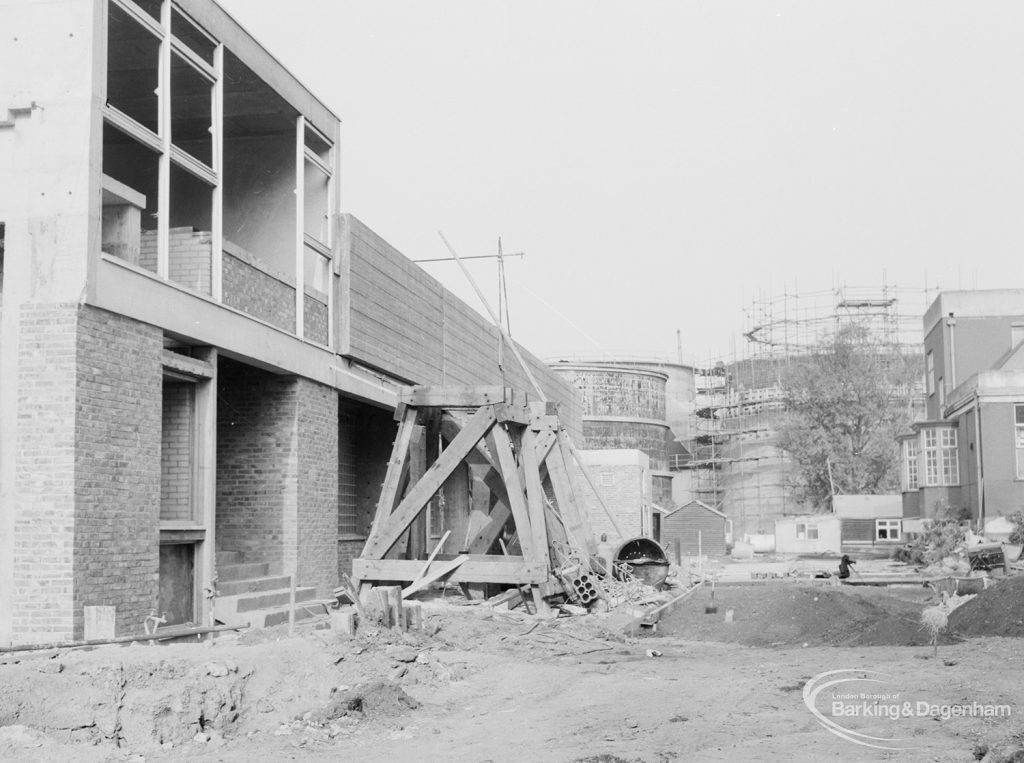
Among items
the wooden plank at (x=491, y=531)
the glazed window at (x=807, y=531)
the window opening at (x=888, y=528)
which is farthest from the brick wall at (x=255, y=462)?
the window opening at (x=888, y=528)

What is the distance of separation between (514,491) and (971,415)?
83.9ft

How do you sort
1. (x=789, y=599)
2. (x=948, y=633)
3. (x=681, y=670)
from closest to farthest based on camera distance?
(x=681, y=670)
(x=948, y=633)
(x=789, y=599)

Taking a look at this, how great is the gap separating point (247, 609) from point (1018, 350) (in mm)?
32103

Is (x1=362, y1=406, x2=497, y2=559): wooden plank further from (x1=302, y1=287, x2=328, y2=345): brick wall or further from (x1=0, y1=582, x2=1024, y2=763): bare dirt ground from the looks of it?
(x1=0, y1=582, x2=1024, y2=763): bare dirt ground

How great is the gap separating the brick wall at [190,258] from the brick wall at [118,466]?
1486 millimetres

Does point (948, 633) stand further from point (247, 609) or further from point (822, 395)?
point (822, 395)

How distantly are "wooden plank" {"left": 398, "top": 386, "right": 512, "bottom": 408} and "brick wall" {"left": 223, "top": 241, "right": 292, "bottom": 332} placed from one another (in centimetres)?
180

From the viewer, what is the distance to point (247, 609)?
13.2 metres

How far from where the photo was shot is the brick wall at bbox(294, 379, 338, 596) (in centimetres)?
1518

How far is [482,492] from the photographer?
54.6 feet

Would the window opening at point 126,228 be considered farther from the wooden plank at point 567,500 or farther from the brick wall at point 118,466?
the wooden plank at point 567,500

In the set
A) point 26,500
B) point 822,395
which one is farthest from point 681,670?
point 822,395

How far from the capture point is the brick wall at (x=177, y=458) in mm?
12594

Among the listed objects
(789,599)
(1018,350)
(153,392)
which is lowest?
(789,599)
